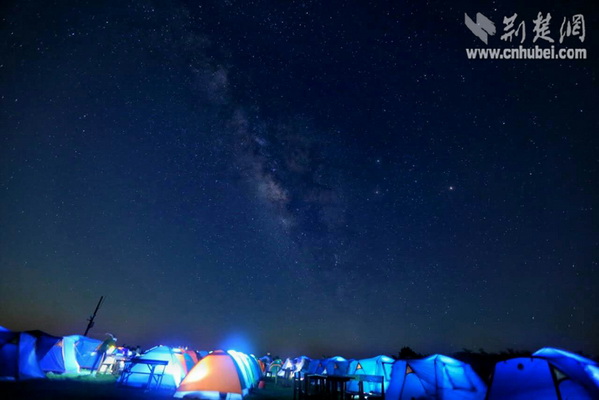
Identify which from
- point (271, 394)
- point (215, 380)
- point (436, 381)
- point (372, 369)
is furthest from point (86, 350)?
point (436, 381)

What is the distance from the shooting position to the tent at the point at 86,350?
2113 cm

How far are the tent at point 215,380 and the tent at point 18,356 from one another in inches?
308

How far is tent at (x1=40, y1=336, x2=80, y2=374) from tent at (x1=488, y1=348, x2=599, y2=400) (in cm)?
2172

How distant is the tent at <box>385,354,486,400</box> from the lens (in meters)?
12.7

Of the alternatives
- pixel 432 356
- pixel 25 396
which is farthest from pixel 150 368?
pixel 432 356

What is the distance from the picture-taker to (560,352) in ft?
32.0

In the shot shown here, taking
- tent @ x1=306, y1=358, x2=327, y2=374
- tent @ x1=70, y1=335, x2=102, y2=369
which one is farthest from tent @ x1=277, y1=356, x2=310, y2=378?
tent @ x1=70, y1=335, x2=102, y2=369

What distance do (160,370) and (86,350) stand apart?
463 inches

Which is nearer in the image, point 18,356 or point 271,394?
point 18,356

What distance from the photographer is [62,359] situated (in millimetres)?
17953

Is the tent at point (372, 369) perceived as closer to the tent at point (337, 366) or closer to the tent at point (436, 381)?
the tent at point (337, 366)

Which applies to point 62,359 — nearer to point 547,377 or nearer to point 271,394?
point 271,394

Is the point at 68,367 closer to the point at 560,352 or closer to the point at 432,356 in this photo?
the point at 432,356

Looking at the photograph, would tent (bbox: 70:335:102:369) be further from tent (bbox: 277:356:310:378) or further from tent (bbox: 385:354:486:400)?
tent (bbox: 385:354:486:400)
